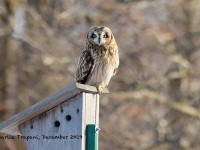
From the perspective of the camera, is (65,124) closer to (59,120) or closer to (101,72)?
(59,120)

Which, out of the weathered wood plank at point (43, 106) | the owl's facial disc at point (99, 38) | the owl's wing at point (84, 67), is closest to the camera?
the weathered wood plank at point (43, 106)

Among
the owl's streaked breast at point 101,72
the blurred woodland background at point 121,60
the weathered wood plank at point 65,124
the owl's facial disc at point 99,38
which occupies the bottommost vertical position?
the weathered wood plank at point 65,124

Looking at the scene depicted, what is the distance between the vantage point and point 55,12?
12.8 m

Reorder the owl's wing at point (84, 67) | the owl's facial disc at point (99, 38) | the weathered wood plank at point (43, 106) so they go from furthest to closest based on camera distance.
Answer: the owl's facial disc at point (99, 38) → the owl's wing at point (84, 67) → the weathered wood plank at point (43, 106)

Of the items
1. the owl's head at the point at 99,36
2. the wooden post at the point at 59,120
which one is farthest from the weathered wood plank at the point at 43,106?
the owl's head at the point at 99,36

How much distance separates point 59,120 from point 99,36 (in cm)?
134

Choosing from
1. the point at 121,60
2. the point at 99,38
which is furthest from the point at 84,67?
the point at 121,60

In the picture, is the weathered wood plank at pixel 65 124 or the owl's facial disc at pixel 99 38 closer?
the weathered wood plank at pixel 65 124

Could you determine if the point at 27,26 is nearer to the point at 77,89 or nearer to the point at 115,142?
the point at 115,142

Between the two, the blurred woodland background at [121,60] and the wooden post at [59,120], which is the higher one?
the blurred woodland background at [121,60]

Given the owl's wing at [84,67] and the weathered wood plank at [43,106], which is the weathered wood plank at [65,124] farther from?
the owl's wing at [84,67]

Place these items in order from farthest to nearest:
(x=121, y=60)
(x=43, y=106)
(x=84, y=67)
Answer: (x=121, y=60), (x=84, y=67), (x=43, y=106)

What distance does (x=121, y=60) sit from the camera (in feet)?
43.5

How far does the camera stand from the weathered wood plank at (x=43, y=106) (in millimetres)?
5035
